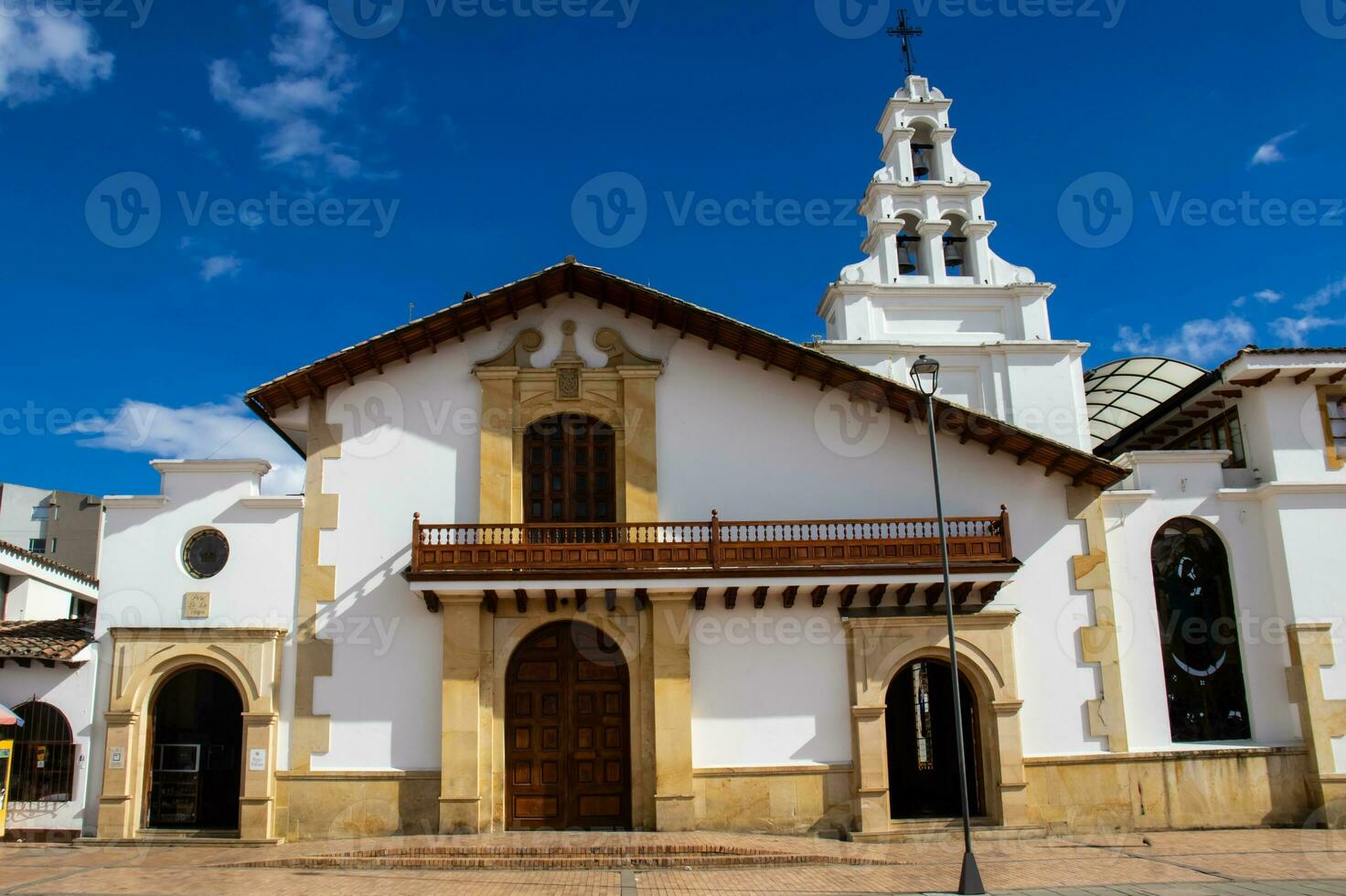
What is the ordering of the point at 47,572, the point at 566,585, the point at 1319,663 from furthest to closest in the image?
the point at 47,572 < the point at 1319,663 < the point at 566,585

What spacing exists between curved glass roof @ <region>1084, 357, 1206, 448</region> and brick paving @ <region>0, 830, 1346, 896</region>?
647 inches

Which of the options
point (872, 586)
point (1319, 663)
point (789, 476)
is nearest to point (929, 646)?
point (872, 586)

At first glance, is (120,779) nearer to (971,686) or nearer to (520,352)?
(520,352)

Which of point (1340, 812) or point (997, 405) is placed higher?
point (997, 405)

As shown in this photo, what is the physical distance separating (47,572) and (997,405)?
2611 centimetres

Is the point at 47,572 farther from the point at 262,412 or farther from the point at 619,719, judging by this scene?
the point at 619,719

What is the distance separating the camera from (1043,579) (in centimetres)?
1991

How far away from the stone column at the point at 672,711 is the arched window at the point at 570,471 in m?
2.16

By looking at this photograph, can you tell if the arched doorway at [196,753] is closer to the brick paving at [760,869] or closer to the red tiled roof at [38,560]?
the brick paving at [760,869]

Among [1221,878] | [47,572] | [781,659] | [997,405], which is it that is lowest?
[1221,878]

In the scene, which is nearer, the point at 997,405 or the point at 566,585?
the point at 566,585

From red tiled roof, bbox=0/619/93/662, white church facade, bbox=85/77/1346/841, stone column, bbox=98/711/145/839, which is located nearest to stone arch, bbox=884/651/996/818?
white church facade, bbox=85/77/1346/841

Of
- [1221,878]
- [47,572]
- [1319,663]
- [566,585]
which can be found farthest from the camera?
[47,572]

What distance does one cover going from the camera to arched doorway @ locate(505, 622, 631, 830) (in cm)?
1866
